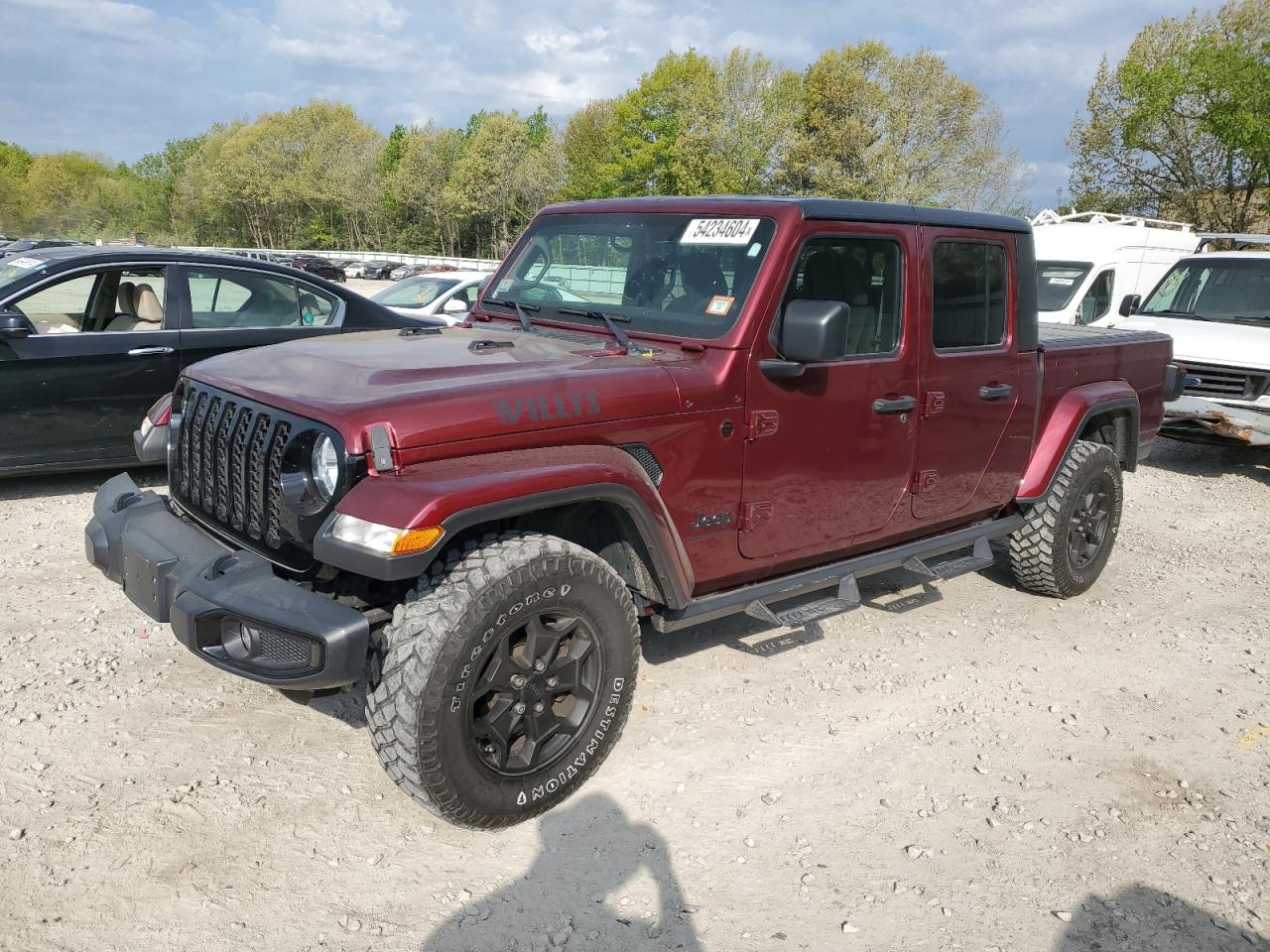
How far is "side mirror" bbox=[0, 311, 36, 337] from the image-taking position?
5.92 m

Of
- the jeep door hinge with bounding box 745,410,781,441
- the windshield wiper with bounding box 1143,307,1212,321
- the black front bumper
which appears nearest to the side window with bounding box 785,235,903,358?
the jeep door hinge with bounding box 745,410,781,441

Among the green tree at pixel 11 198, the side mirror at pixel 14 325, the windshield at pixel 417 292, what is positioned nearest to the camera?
the side mirror at pixel 14 325

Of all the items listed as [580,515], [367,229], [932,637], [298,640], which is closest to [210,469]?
[298,640]

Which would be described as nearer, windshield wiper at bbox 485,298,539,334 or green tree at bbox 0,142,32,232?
windshield wiper at bbox 485,298,539,334

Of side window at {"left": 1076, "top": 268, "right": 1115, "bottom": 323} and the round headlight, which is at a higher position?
side window at {"left": 1076, "top": 268, "right": 1115, "bottom": 323}

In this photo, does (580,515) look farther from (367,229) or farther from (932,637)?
(367,229)

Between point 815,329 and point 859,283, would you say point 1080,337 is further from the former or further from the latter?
point 815,329

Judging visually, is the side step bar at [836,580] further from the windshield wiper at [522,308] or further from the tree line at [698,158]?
the tree line at [698,158]

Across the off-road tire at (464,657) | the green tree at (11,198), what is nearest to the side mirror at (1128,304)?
the off-road tire at (464,657)

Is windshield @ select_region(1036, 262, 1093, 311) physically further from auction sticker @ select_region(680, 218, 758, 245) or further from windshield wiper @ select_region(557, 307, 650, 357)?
windshield wiper @ select_region(557, 307, 650, 357)

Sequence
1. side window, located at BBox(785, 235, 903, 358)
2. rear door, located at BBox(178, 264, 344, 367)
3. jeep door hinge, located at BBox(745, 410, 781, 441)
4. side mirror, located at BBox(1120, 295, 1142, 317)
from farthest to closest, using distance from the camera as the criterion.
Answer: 1. side mirror, located at BBox(1120, 295, 1142, 317)
2. rear door, located at BBox(178, 264, 344, 367)
3. side window, located at BBox(785, 235, 903, 358)
4. jeep door hinge, located at BBox(745, 410, 781, 441)

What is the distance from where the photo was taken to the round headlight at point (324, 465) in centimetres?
294

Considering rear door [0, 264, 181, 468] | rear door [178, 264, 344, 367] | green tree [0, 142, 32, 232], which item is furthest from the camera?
green tree [0, 142, 32, 232]

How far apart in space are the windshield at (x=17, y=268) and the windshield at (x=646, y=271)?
3694mm
